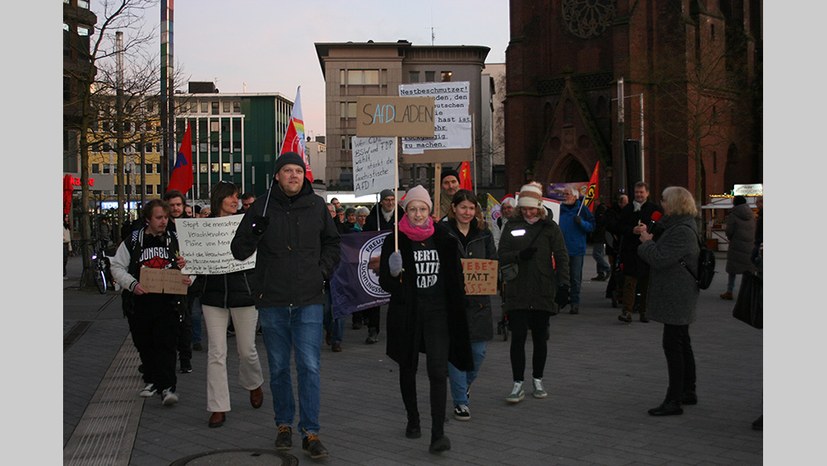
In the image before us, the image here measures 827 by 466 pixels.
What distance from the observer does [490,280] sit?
813cm

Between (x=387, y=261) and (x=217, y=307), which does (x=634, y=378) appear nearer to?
(x=387, y=261)

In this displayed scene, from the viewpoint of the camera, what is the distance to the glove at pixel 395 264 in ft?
22.4

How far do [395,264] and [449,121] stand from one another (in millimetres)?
8278

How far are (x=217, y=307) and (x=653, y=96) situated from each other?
152 feet

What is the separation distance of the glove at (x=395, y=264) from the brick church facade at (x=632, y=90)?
42137mm

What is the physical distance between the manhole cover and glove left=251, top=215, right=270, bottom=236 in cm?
161

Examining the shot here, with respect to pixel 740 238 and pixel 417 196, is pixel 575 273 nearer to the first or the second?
pixel 740 238

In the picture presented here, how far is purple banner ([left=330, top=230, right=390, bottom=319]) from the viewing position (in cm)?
1224

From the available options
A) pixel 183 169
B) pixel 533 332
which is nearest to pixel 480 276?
pixel 533 332

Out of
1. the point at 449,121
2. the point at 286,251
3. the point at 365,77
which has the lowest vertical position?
the point at 286,251

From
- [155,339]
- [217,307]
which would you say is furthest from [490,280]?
[155,339]

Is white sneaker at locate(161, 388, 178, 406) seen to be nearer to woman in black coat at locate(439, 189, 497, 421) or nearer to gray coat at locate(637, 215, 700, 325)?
woman in black coat at locate(439, 189, 497, 421)

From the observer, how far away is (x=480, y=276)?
815 cm

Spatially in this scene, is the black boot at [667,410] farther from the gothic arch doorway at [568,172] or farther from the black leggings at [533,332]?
the gothic arch doorway at [568,172]
